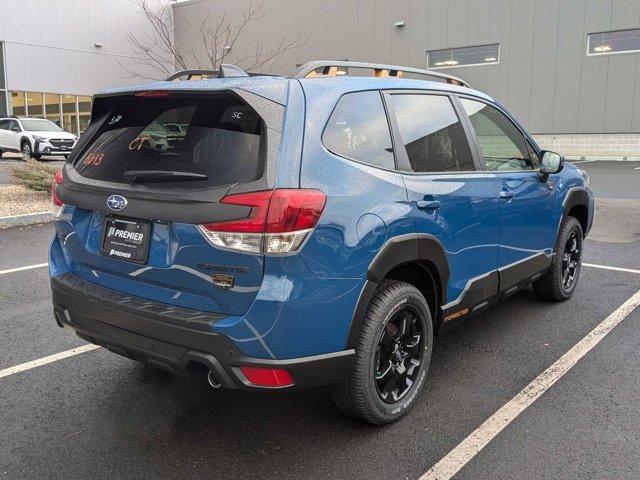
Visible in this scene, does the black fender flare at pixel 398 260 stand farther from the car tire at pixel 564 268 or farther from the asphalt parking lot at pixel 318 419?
the car tire at pixel 564 268

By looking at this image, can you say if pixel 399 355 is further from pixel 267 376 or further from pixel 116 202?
pixel 116 202

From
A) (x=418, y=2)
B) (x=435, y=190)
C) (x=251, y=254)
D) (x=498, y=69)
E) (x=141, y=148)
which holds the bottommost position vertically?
(x=251, y=254)

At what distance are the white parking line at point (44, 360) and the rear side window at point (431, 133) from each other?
2682mm

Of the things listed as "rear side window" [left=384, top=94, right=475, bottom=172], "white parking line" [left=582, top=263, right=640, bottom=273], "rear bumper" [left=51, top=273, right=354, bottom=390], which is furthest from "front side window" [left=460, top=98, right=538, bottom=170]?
"white parking line" [left=582, top=263, right=640, bottom=273]

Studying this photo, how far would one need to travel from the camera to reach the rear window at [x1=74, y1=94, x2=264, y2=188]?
2623 mm

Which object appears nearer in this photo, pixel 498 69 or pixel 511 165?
pixel 511 165

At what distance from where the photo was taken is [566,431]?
3047 mm

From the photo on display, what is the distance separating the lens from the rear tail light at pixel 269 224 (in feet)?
8.00

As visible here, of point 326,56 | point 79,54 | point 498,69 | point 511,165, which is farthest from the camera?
point 79,54

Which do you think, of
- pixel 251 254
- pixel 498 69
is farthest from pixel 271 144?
pixel 498 69

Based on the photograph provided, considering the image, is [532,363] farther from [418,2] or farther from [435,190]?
[418,2]

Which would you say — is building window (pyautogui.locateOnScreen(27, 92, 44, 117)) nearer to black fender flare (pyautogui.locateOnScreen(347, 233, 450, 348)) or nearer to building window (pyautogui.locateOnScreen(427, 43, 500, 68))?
building window (pyautogui.locateOnScreen(427, 43, 500, 68))

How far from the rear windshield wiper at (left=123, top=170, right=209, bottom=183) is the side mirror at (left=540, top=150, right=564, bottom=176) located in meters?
2.81

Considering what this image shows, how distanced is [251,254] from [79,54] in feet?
109
